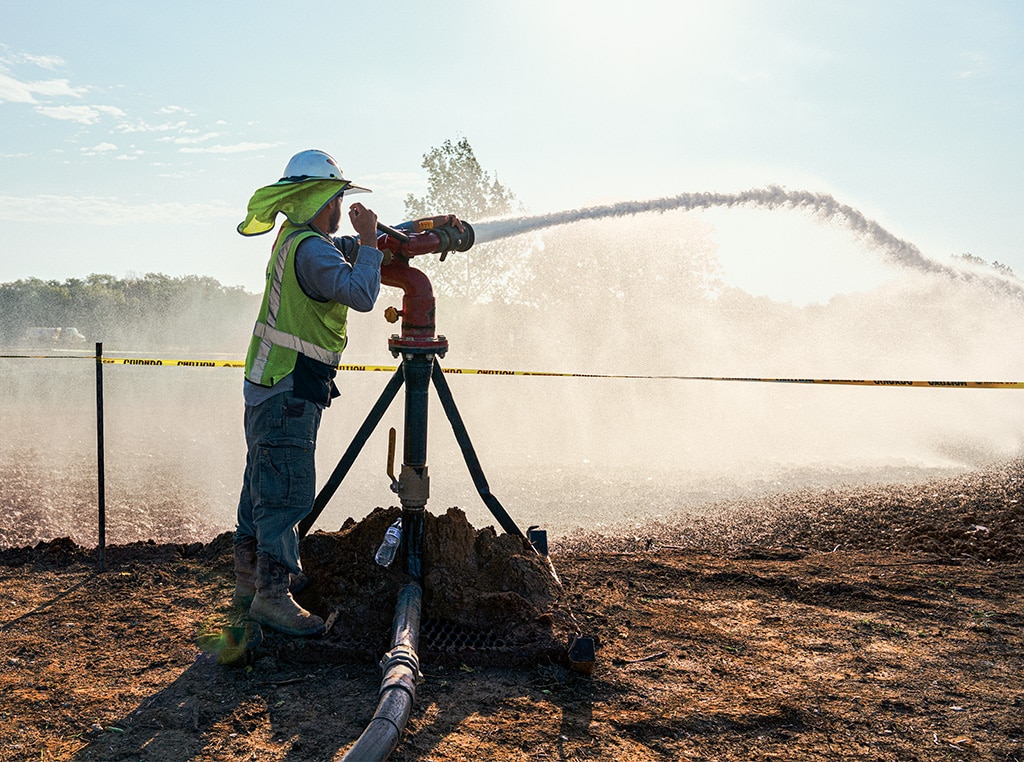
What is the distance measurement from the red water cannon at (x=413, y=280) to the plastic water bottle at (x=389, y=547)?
0.94 m

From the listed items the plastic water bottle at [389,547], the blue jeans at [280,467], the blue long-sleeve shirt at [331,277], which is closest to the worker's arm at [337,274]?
the blue long-sleeve shirt at [331,277]

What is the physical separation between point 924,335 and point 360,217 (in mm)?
16407

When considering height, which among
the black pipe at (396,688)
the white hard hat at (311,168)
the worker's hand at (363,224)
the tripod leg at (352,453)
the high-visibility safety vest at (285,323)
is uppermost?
the white hard hat at (311,168)

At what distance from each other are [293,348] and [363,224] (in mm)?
675

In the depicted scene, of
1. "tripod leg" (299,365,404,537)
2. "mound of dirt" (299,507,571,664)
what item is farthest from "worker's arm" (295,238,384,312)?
"mound of dirt" (299,507,571,664)

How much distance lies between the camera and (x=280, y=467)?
11.4ft

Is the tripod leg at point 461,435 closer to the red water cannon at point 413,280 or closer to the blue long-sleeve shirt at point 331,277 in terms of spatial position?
the red water cannon at point 413,280

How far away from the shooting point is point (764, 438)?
15.1m

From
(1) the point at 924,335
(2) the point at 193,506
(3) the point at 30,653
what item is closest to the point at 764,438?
(1) the point at 924,335

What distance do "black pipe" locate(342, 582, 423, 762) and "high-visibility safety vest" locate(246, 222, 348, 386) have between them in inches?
49.1

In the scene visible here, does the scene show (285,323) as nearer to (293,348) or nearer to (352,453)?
(293,348)

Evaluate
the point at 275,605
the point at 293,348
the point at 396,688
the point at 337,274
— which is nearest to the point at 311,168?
the point at 337,274

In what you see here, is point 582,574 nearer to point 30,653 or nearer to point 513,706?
point 513,706

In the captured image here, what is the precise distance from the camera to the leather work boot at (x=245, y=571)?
3863 mm
